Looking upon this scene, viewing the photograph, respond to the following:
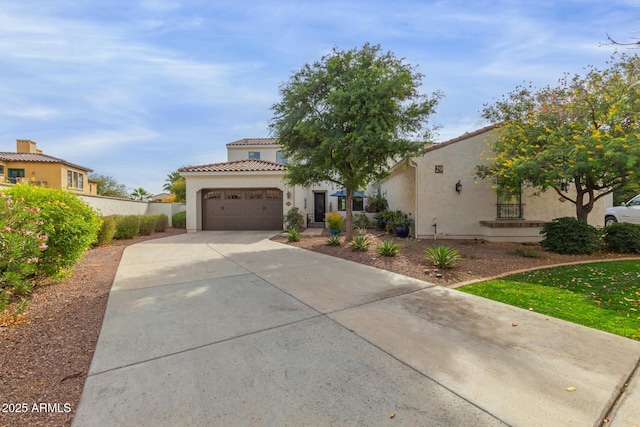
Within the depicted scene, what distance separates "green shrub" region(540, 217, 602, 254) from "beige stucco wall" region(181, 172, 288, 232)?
11.4 metres

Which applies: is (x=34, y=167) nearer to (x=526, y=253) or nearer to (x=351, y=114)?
(x=351, y=114)

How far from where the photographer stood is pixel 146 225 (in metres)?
14.4

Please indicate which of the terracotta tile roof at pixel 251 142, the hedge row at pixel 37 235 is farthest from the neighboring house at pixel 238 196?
the hedge row at pixel 37 235

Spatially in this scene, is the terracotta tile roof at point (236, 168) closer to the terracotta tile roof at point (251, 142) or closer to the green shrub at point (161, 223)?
the green shrub at point (161, 223)

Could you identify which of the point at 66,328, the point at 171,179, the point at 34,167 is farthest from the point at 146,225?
the point at 171,179

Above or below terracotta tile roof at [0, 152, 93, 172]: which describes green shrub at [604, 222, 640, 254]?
below

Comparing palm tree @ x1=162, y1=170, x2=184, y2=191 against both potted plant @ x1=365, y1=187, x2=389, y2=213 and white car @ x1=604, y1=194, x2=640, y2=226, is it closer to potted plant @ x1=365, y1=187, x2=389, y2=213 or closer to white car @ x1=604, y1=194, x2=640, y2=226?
potted plant @ x1=365, y1=187, x2=389, y2=213

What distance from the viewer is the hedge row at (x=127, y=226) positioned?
35.8ft

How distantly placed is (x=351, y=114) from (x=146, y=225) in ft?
40.4

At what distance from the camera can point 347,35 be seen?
9.00 meters

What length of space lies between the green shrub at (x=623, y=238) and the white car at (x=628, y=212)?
19.1ft

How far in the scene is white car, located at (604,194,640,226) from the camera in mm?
13023

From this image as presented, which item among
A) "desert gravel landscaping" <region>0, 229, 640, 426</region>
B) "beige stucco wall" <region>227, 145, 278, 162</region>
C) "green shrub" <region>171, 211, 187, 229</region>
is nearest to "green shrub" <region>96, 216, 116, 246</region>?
"desert gravel landscaping" <region>0, 229, 640, 426</region>

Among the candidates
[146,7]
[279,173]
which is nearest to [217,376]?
[146,7]
